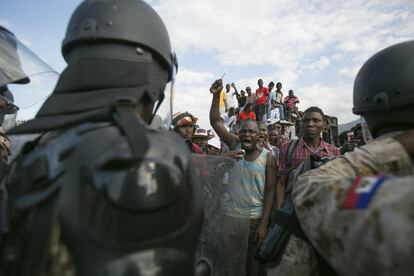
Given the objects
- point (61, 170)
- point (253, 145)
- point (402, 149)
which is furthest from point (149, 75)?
point (253, 145)

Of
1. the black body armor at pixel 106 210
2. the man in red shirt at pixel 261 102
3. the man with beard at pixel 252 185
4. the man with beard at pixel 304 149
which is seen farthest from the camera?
the man in red shirt at pixel 261 102

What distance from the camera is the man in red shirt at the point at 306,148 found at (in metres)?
4.06

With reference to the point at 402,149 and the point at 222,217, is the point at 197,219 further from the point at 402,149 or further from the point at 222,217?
the point at 222,217

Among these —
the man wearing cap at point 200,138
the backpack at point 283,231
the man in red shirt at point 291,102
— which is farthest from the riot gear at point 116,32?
the man in red shirt at point 291,102

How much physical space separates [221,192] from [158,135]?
229 cm

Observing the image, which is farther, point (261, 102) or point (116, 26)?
point (261, 102)

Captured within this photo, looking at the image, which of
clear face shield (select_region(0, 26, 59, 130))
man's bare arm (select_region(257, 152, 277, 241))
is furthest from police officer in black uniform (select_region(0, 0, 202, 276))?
man's bare arm (select_region(257, 152, 277, 241))

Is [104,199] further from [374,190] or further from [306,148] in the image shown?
[306,148]

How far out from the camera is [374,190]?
1.04 metres

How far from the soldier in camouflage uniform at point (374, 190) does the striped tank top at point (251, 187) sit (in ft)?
7.76

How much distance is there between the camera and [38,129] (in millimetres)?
1225

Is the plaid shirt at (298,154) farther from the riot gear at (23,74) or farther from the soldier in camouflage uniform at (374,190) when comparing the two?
the riot gear at (23,74)

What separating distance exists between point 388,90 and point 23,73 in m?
1.84

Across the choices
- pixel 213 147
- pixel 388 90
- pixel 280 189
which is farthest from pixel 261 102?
pixel 388 90
